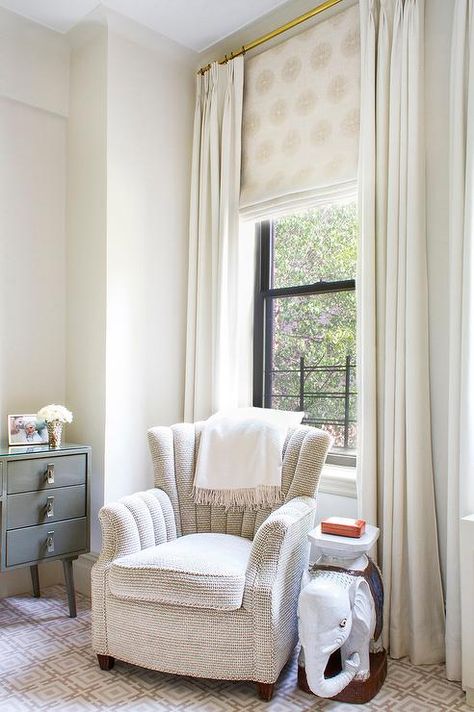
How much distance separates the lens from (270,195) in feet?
10.1

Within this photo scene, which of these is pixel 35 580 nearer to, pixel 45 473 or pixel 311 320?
pixel 45 473

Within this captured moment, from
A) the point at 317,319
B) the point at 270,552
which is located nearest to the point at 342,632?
the point at 270,552

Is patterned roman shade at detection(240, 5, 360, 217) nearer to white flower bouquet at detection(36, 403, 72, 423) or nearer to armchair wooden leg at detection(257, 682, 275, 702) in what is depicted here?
white flower bouquet at detection(36, 403, 72, 423)

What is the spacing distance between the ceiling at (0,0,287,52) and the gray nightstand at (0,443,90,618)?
2.20 meters

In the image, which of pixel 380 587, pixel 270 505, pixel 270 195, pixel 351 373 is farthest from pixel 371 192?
pixel 380 587

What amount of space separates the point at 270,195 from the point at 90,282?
106 centimetres

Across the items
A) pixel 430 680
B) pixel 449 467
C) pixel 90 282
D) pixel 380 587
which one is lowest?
pixel 430 680

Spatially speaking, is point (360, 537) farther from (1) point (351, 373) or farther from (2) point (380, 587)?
(1) point (351, 373)

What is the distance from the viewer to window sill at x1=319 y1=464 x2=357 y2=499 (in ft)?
9.05

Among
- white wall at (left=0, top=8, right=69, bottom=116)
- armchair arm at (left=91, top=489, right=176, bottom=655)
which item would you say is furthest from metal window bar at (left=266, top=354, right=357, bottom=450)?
white wall at (left=0, top=8, right=69, bottom=116)

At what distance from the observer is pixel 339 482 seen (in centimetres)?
280

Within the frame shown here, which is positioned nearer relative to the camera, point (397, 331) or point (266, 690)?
point (266, 690)

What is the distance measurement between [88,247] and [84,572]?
173 cm

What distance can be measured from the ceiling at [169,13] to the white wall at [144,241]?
0.12 m
